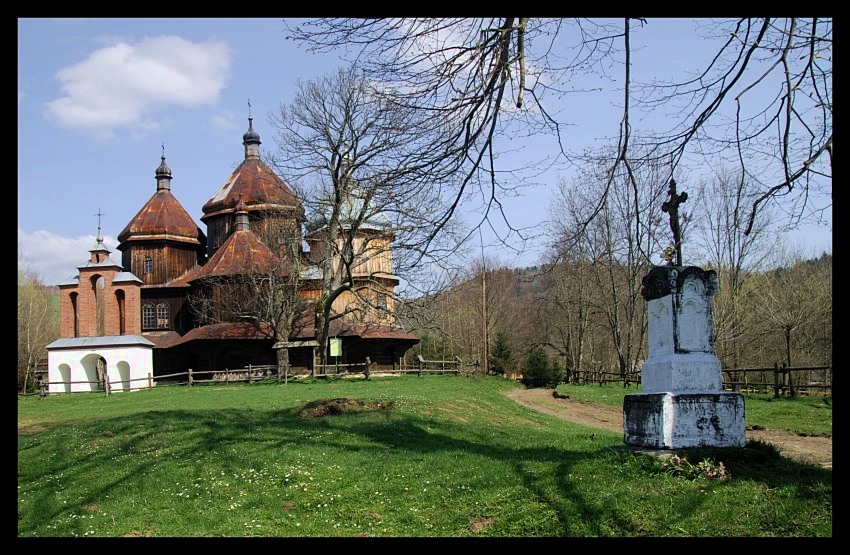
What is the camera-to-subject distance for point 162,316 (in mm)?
49062

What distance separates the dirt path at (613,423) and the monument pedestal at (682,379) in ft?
4.54

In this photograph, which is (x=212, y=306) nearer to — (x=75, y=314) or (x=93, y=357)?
(x=93, y=357)

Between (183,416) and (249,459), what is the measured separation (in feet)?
20.8

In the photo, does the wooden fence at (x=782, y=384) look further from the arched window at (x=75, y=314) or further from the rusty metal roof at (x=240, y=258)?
the arched window at (x=75, y=314)

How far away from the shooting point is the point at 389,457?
38.2ft

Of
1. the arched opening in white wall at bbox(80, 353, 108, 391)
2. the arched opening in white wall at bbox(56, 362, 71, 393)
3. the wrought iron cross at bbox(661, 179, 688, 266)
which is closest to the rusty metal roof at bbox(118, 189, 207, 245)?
the arched opening in white wall at bbox(80, 353, 108, 391)

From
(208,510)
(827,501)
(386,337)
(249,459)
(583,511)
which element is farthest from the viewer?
(386,337)

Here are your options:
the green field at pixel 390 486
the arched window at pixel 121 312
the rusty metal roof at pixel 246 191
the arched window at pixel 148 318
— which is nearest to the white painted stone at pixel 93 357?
the arched window at pixel 121 312

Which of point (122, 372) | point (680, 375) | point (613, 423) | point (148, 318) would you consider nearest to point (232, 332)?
point (122, 372)

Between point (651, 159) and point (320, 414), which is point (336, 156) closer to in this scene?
point (320, 414)

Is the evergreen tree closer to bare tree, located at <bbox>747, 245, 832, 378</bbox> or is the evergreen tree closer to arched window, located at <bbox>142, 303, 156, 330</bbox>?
bare tree, located at <bbox>747, 245, 832, 378</bbox>

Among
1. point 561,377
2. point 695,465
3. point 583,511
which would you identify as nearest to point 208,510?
point 583,511

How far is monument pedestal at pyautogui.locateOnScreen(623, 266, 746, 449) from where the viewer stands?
359 inches

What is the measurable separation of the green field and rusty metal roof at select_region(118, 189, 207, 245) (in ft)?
126
